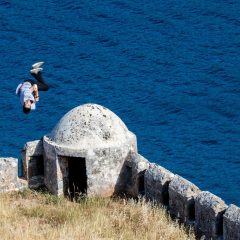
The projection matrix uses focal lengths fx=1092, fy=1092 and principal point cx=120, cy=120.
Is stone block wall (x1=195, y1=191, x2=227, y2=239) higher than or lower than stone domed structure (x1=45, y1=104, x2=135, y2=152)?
lower

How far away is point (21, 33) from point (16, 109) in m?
6.56

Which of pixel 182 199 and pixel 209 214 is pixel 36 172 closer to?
pixel 182 199

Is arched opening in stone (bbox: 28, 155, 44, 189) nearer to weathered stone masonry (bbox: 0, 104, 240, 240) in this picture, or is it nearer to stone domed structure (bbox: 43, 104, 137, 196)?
weathered stone masonry (bbox: 0, 104, 240, 240)

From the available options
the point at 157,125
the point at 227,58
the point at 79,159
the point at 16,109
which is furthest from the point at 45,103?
the point at 79,159

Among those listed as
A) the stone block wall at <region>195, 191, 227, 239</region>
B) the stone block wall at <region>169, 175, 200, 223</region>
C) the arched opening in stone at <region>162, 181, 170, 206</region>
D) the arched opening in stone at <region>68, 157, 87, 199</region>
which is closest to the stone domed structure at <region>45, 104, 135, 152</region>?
the arched opening in stone at <region>68, 157, 87, 199</region>

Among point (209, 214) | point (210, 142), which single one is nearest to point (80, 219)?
point (209, 214)

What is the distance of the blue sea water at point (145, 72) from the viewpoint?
120ft

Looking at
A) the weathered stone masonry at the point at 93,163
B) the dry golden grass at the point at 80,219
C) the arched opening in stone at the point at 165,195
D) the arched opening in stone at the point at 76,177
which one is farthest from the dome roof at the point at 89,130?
the arched opening in stone at the point at 165,195

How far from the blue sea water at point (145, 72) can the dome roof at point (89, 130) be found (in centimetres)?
788

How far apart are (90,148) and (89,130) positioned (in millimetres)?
482

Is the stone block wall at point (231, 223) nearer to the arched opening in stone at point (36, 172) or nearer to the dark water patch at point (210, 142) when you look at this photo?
the arched opening in stone at point (36, 172)

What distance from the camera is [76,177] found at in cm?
2748

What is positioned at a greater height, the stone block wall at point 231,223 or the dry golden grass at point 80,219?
the stone block wall at point 231,223

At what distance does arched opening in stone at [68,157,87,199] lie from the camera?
87.9 ft
